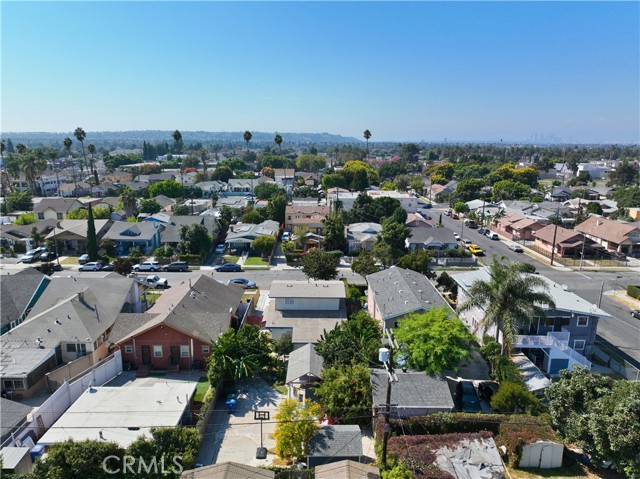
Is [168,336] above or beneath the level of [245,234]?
beneath

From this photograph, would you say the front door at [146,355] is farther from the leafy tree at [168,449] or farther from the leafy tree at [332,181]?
the leafy tree at [332,181]

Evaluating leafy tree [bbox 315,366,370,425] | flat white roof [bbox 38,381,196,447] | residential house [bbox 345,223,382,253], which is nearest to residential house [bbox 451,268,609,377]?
leafy tree [bbox 315,366,370,425]

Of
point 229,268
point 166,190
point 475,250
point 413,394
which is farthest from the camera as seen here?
point 166,190

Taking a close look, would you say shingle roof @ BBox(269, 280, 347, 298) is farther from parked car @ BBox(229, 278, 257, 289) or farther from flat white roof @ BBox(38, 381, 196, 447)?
flat white roof @ BBox(38, 381, 196, 447)

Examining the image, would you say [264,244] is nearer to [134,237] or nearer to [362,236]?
[362,236]

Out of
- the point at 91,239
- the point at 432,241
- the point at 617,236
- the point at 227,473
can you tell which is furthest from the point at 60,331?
the point at 617,236

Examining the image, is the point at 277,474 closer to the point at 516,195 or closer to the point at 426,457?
the point at 426,457

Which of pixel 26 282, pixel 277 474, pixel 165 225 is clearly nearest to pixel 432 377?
pixel 277 474
